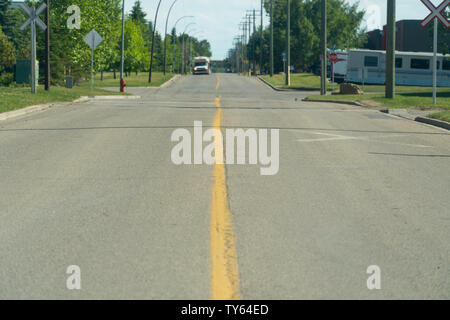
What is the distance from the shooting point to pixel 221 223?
6.76 meters

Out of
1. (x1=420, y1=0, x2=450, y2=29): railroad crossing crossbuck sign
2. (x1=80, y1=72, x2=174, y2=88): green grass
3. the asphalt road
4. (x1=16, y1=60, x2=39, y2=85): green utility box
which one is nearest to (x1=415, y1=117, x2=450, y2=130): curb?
(x1=420, y1=0, x2=450, y2=29): railroad crossing crossbuck sign

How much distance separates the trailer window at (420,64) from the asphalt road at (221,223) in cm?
4477

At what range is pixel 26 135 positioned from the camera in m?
14.8

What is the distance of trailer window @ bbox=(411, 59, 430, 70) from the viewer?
183ft

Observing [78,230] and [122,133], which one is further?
[122,133]

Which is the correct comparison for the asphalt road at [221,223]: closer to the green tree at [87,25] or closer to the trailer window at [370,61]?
the trailer window at [370,61]

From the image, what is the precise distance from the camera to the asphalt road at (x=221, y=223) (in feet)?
16.3

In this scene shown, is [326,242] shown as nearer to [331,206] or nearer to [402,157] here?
[331,206]

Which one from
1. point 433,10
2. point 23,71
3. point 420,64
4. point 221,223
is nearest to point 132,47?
point 420,64

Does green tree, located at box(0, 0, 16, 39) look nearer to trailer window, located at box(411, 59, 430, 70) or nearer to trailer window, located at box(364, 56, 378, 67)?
trailer window, located at box(364, 56, 378, 67)

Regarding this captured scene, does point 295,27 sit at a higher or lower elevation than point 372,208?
higher

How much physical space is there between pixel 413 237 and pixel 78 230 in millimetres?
3047
